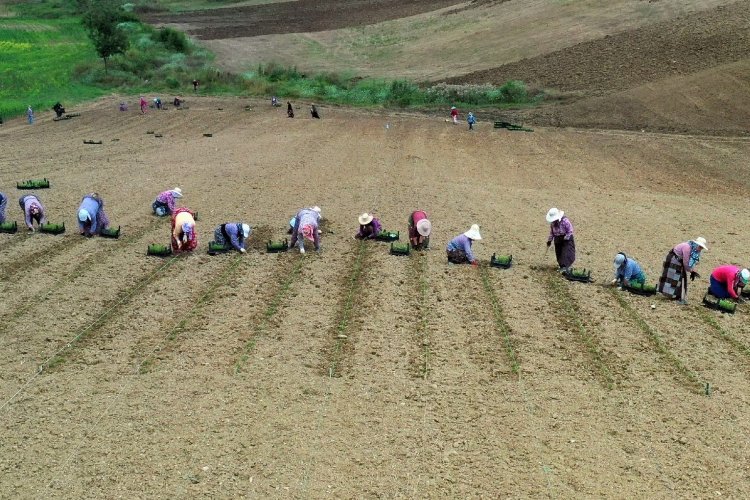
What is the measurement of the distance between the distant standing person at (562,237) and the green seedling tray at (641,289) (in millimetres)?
1369

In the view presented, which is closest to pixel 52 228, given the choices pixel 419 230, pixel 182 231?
pixel 182 231

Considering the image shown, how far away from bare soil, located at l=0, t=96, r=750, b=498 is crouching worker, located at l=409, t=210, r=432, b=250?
21.1 inches

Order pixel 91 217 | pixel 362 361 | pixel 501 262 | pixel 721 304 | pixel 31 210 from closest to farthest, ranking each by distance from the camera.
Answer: pixel 362 361 < pixel 721 304 < pixel 501 262 < pixel 91 217 < pixel 31 210

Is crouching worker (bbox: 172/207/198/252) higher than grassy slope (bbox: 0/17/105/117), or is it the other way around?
grassy slope (bbox: 0/17/105/117)

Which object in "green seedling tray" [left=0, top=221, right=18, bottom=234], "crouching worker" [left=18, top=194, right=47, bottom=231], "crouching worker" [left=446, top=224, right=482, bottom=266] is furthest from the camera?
"green seedling tray" [left=0, top=221, right=18, bottom=234]

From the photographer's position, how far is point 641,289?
579 inches

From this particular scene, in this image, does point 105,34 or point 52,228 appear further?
point 105,34

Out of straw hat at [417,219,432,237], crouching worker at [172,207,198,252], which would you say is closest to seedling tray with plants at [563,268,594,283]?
straw hat at [417,219,432,237]

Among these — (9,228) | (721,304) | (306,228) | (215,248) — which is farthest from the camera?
(9,228)

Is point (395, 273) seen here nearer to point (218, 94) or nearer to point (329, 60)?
point (218, 94)

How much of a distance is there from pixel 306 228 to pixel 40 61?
49277 millimetres

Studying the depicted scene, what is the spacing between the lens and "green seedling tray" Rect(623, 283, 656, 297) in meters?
14.7

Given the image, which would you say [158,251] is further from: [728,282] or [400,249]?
[728,282]

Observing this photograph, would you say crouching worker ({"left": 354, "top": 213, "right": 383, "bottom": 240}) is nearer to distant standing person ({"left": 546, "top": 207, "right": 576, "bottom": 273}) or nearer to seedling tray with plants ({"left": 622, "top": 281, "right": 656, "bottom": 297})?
distant standing person ({"left": 546, "top": 207, "right": 576, "bottom": 273})
